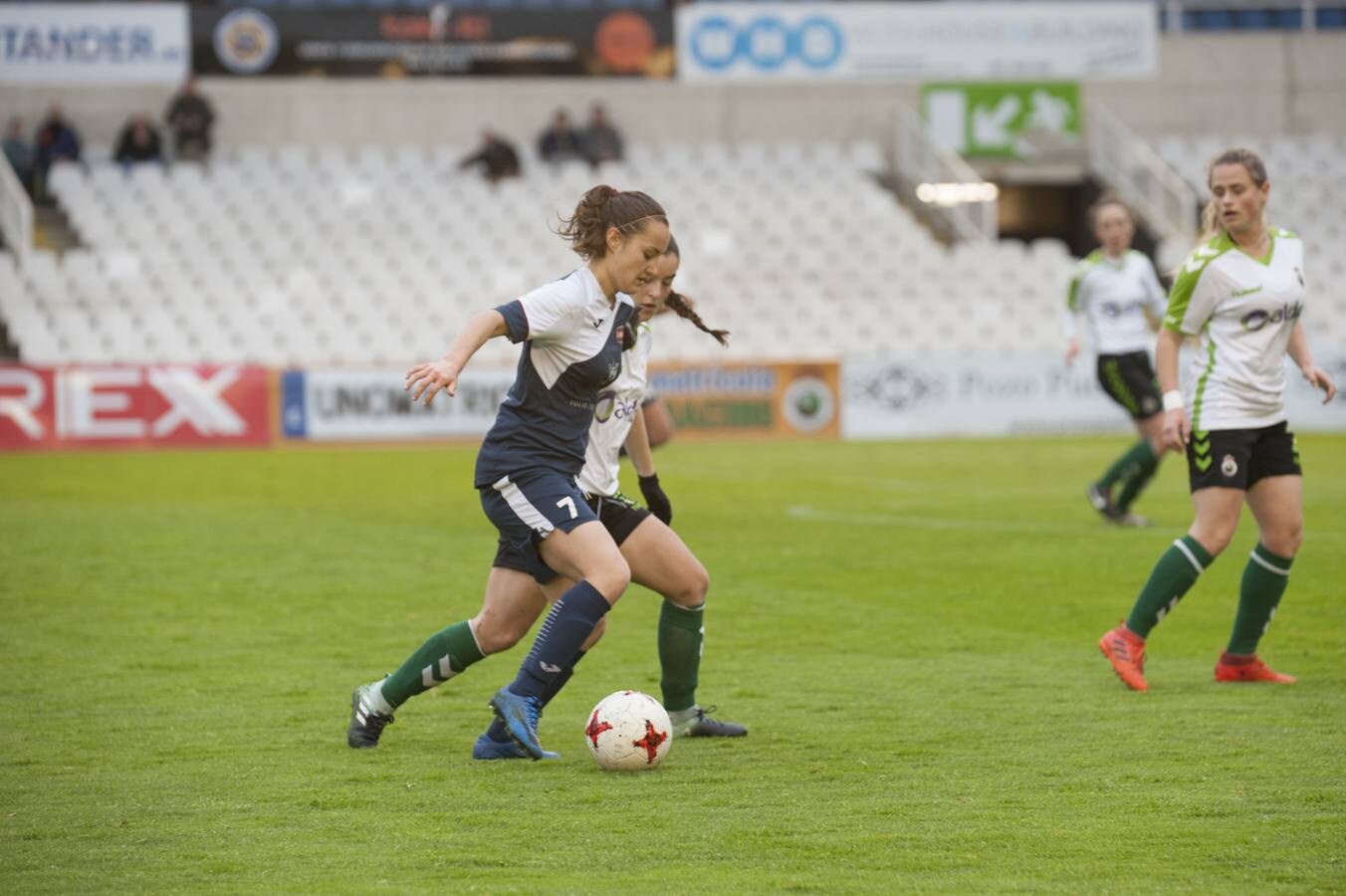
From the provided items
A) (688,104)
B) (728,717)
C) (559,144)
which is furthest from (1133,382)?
(688,104)

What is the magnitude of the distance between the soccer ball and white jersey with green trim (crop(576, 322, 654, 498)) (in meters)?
0.82

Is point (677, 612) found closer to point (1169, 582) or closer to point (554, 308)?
point (554, 308)

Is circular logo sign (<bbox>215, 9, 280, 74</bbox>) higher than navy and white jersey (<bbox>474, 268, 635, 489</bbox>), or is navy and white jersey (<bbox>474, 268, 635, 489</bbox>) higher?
circular logo sign (<bbox>215, 9, 280, 74</bbox>)

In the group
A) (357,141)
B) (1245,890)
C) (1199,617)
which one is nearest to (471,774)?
(1245,890)

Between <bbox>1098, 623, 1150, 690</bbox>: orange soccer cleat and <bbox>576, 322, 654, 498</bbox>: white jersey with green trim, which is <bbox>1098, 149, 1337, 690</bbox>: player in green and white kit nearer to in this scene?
<bbox>1098, 623, 1150, 690</bbox>: orange soccer cleat

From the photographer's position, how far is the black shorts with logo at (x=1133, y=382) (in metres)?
13.7

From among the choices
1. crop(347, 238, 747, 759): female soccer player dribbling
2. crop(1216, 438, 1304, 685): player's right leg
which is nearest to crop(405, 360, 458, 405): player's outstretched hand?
crop(347, 238, 747, 759): female soccer player dribbling

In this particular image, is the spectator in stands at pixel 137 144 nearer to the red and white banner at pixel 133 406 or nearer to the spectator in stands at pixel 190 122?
the spectator in stands at pixel 190 122

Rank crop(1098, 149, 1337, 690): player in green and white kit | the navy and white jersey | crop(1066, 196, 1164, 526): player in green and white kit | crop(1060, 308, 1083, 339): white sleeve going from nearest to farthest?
1. the navy and white jersey
2. crop(1098, 149, 1337, 690): player in green and white kit
3. crop(1066, 196, 1164, 526): player in green and white kit
4. crop(1060, 308, 1083, 339): white sleeve

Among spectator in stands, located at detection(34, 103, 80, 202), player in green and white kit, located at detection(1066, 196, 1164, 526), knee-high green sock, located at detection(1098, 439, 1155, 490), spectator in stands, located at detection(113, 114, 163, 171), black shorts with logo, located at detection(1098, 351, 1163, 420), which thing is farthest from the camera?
spectator in stands, located at detection(113, 114, 163, 171)

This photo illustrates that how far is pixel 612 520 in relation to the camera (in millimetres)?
6203

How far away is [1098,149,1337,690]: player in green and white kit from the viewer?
7.17 m

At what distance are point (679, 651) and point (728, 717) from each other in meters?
0.55

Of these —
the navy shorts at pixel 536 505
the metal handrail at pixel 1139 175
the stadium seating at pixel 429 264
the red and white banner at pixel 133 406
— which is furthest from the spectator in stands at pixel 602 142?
the navy shorts at pixel 536 505
